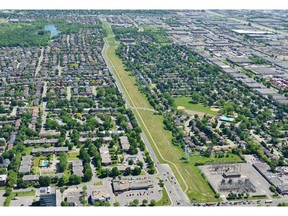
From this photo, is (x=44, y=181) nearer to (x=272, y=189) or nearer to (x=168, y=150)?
(x=168, y=150)

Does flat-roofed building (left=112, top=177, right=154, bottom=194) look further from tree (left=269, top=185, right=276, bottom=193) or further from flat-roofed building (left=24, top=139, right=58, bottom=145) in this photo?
tree (left=269, top=185, right=276, bottom=193)

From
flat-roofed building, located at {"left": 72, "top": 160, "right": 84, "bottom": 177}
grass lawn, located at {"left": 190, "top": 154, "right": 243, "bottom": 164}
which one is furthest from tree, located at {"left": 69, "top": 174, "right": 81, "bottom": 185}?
grass lawn, located at {"left": 190, "top": 154, "right": 243, "bottom": 164}

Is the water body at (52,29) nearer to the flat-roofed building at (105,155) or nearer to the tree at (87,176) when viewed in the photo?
the flat-roofed building at (105,155)

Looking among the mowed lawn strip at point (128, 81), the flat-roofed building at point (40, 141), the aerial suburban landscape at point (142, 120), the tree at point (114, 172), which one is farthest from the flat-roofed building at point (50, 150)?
the mowed lawn strip at point (128, 81)

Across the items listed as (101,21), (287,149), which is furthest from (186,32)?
(287,149)

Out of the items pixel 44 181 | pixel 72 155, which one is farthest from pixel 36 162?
pixel 44 181

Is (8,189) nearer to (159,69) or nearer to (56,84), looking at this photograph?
(56,84)
